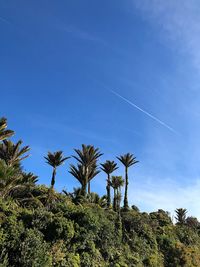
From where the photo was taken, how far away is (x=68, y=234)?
20.5 metres

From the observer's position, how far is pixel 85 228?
72.9 ft

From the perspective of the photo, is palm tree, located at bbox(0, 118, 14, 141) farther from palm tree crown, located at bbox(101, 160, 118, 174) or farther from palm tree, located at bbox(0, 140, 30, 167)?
palm tree crown, located at bbox(101, 160, 118, 174)

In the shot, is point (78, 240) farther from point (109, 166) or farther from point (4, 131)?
point (109, 166)

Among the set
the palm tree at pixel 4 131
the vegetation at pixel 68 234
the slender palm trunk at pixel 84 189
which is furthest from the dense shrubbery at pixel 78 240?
the slender palm trunk at pixel 84 189

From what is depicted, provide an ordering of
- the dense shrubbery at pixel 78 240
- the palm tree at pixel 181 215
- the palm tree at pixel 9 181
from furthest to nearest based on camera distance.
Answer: the palm tree at pixel 181 215 < the palm tree at pixel 9 181 < the dense shrubbery at pixel 78 240

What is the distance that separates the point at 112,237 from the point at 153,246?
25.9 ft

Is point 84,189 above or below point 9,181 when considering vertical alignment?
above

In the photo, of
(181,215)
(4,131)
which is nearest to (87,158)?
(4,131)

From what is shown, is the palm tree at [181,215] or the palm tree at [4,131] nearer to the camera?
the palm tree at [4,131]

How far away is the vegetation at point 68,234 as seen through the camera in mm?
17688

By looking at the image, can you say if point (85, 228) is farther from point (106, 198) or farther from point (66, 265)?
point (106, 198)

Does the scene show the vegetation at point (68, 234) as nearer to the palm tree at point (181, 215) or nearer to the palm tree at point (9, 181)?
the palm tree at point (9, 181)

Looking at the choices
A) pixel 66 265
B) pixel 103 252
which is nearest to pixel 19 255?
pixel 66 265

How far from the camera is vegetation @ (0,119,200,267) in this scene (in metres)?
17.7
